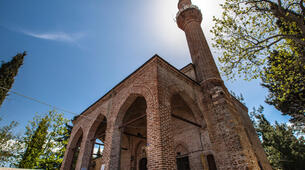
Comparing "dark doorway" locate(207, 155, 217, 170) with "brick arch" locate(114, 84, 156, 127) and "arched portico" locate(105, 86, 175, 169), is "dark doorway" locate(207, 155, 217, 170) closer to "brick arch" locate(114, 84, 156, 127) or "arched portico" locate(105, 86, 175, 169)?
"arched portico" locate(105, 86, 175, 169)

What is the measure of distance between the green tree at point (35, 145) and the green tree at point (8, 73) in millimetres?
6108

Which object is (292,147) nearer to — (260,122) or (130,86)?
(260,122)

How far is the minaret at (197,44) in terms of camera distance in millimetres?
9652

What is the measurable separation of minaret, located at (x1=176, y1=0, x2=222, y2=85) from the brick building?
6 cm

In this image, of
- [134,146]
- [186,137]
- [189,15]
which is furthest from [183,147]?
[189,15]

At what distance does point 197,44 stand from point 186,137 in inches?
261

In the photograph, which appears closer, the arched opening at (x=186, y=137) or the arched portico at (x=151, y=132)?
the arched portico at (x=151, y=132)


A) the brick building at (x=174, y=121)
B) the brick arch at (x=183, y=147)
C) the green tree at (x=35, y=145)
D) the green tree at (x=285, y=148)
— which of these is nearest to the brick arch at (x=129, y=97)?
the brick building at (x=174, y=121)

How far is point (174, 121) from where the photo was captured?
35.6 ft

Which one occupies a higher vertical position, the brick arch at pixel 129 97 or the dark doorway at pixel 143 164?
the brick arch at pixel 129 97

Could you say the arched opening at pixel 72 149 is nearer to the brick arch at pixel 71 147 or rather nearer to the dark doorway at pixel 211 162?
the brick arch at pixel 71 147

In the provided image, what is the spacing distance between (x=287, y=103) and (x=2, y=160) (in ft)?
85.4

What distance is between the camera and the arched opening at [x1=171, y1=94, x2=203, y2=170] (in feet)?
28.6

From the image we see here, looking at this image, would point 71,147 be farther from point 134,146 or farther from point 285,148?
point 285,148
